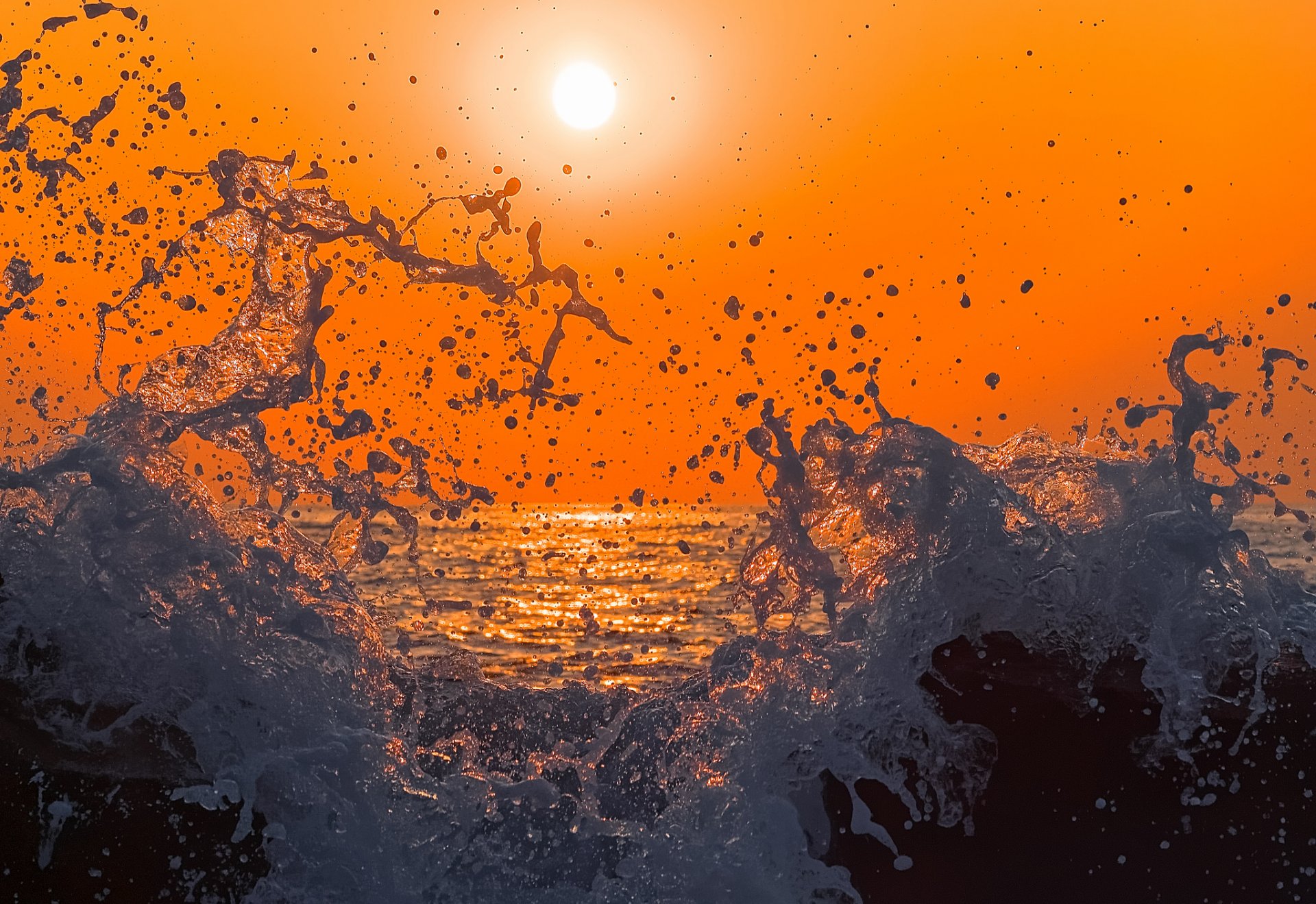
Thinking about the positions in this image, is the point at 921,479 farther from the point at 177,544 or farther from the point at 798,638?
the point at 177,544

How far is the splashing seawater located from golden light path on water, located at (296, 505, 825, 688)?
0.46m

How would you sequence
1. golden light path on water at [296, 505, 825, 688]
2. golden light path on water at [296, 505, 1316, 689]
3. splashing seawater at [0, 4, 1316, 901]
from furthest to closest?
1. golden light path on water at [296, 505, 825, 688]
2. golden light path on water at [296, 505, 1316, 689]
3. splashing seawater at [0, 4, 1316, 901]

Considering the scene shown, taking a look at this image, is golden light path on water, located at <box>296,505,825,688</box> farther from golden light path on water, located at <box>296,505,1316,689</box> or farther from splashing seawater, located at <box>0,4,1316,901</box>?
splashing seawater, located at <box>0,4,1316,901</box>

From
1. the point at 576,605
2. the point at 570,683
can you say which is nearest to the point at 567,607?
the point at 576,605

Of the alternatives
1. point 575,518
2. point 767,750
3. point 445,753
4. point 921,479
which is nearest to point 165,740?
point 445,753

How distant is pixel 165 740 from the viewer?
360cm

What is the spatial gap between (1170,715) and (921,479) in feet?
4.23

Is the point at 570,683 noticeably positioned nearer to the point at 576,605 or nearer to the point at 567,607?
the point at 567,607

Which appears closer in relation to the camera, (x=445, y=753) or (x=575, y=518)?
(x=445, y=753)

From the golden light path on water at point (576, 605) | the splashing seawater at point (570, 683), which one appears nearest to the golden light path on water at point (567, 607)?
the golden light path on water at point (576, 605)

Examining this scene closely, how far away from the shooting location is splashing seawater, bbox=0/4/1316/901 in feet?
11.6

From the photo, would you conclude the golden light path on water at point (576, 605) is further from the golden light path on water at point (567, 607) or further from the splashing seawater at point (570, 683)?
the splashing seawater at point (570, 683)

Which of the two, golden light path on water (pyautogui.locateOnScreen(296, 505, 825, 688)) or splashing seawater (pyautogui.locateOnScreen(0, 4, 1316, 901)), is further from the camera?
golden light path on water (pyautogui.locateOnScreen(296, 505, 825, 688))

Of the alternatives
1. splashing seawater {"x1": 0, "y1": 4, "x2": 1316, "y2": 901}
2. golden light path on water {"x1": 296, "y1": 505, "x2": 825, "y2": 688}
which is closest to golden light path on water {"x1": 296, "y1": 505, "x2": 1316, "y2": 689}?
golden light path on water {"x1": 296, "y1": 505, "x2": 825, "y2": 688}
